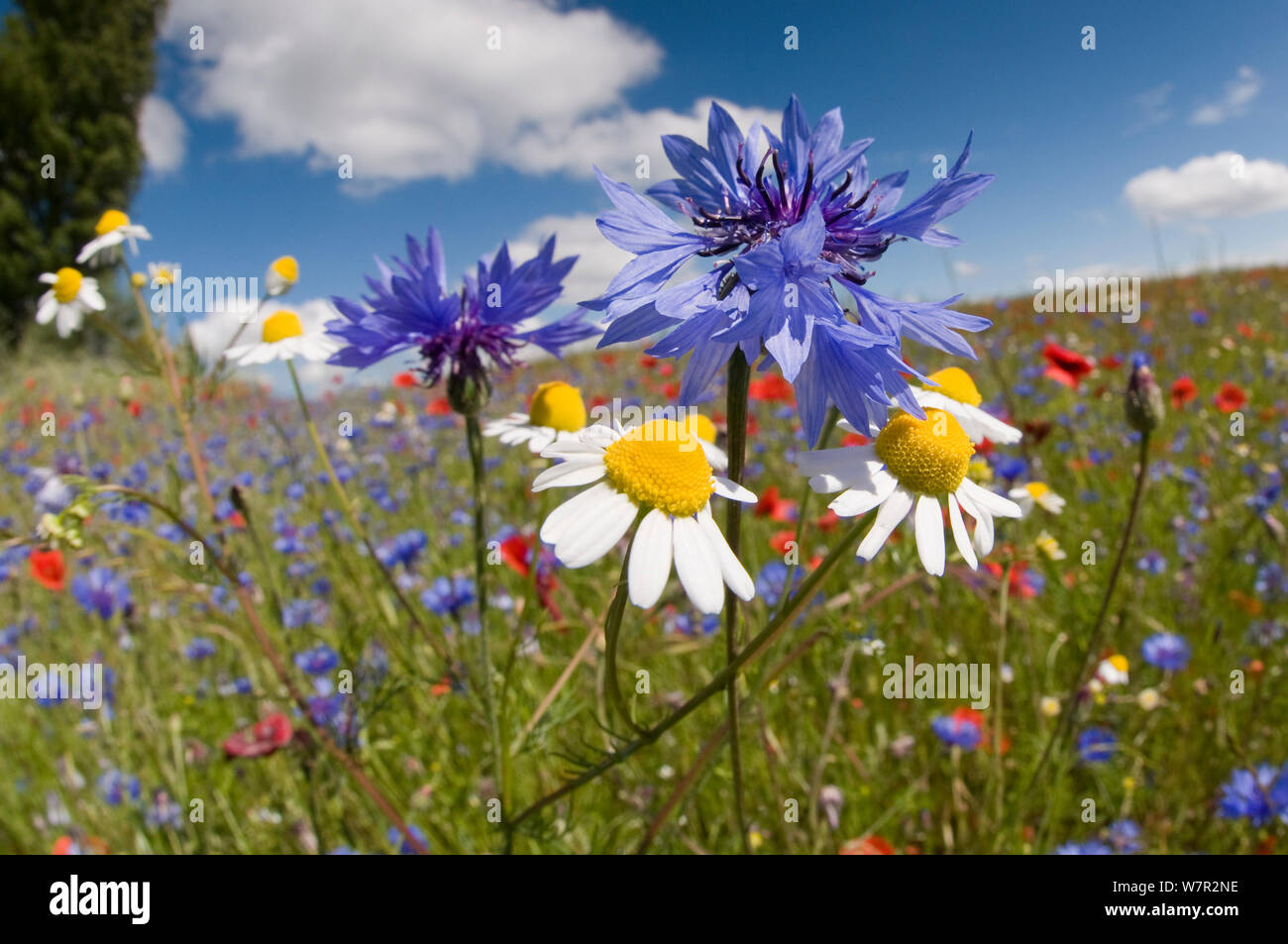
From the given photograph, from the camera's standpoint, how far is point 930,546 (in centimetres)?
47

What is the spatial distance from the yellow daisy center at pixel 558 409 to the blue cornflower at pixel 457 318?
0.10 meters

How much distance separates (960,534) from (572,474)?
0.87 feet

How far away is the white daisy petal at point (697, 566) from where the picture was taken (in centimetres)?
41

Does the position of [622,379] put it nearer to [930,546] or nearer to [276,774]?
[276,774]

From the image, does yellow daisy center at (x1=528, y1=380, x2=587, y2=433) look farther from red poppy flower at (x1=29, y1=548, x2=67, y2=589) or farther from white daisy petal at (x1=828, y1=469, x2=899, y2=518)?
red poppy flower at (x1=29, y1=548, x2=67, y2=589)

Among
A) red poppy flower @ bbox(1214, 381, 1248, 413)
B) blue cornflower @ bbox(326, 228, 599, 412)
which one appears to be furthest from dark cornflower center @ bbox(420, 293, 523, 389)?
red poppy flower @ bbox(1214, 381, 1248, 413)

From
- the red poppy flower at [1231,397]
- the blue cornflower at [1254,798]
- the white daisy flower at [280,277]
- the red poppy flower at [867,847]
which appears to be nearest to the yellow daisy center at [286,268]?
the white daisy flower at [280,277]

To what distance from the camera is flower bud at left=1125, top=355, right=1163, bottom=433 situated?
1013mm

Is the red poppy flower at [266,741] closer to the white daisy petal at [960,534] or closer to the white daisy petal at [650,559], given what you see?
the white daisy petal at [650,559]

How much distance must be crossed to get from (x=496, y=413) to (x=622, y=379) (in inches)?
56.7

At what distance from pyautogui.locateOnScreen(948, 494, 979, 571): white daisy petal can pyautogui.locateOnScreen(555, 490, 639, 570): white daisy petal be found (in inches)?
8.3
